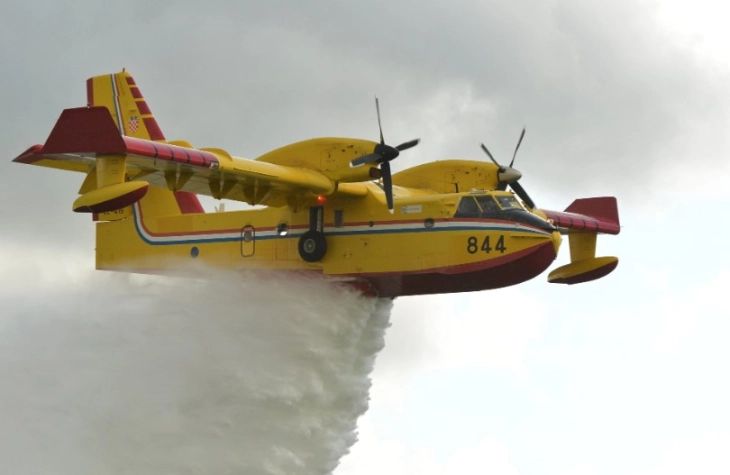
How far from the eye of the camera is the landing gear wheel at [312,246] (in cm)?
2908

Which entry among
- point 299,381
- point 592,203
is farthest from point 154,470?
point 592,203

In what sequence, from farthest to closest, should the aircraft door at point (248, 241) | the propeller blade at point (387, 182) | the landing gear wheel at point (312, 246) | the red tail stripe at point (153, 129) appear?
the red tail stripe at point (153, 129), the aircraft door at point (248, 241), the landing gear wheel at point (312, 246), the propeller blade at point (387, 182)

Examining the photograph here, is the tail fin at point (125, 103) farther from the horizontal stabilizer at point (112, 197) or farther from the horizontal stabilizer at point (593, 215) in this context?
the horizontal stabilizer at point (593, 215)

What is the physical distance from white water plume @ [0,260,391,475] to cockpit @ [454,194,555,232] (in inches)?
119

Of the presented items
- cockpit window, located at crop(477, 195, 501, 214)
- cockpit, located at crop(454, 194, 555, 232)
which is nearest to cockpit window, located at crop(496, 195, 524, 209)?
cockpit, located at crop(454, 194, 555, 232)

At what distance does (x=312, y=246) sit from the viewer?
29156mm

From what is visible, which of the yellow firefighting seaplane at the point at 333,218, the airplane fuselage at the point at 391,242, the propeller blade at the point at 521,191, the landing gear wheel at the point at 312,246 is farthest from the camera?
the propeller blade at the point at 521,191

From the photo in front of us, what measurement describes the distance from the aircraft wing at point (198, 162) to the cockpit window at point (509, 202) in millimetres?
2786

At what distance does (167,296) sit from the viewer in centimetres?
3058

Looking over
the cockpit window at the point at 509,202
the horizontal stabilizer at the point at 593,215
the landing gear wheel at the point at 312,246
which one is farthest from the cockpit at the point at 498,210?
the horizontal stabilizer at the point at 593,215

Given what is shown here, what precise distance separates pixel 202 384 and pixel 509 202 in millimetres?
7513

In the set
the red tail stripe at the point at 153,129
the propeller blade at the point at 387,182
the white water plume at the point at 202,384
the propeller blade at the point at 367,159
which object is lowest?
the white water plume at the point at 202,384

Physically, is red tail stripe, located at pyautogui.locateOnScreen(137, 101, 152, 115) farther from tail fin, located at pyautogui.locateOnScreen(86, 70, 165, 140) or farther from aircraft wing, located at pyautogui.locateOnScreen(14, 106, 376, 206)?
aircraft wing, located at pyautogui.locateOnScreen(14, 106, 376, 206)

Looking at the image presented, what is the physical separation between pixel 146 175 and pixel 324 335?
17.1 ft
